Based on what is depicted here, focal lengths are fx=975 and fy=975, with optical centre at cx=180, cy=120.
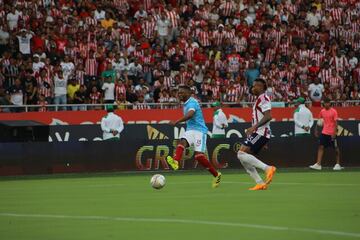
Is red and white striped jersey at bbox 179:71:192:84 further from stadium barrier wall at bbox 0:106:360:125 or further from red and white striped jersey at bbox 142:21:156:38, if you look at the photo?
red and white striped jersey at bbox 142:21:156:38

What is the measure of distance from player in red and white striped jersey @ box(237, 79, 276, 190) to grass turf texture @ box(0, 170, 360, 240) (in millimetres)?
357

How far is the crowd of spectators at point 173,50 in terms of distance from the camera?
3203 centimetres

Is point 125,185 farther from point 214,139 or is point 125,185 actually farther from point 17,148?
point 214,139

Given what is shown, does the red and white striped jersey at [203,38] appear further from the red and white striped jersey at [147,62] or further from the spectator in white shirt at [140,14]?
the red and white striped jersey at [147,62]

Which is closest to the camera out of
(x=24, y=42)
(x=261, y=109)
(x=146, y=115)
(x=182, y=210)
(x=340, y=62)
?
(x=182, y=210)

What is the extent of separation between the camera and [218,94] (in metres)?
34.5

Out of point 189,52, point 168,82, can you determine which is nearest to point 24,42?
point 168,82

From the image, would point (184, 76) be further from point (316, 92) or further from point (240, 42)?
point (316, 92)

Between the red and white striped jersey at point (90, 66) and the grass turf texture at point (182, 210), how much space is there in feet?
33.9

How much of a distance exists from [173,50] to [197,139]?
14.2 metres

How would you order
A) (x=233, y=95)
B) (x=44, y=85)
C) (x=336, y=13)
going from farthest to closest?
(x=336, y=13)
(x=233, y=95)
(x=44, y=85)

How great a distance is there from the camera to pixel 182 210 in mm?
14734

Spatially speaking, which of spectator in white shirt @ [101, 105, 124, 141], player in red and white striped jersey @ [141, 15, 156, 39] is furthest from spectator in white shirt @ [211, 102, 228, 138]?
player in red and white striped jersey @ [141, 15, 156, 39]

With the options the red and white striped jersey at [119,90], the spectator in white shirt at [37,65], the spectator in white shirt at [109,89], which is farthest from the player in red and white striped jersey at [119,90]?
the spectator in white shirt at [37,65]
